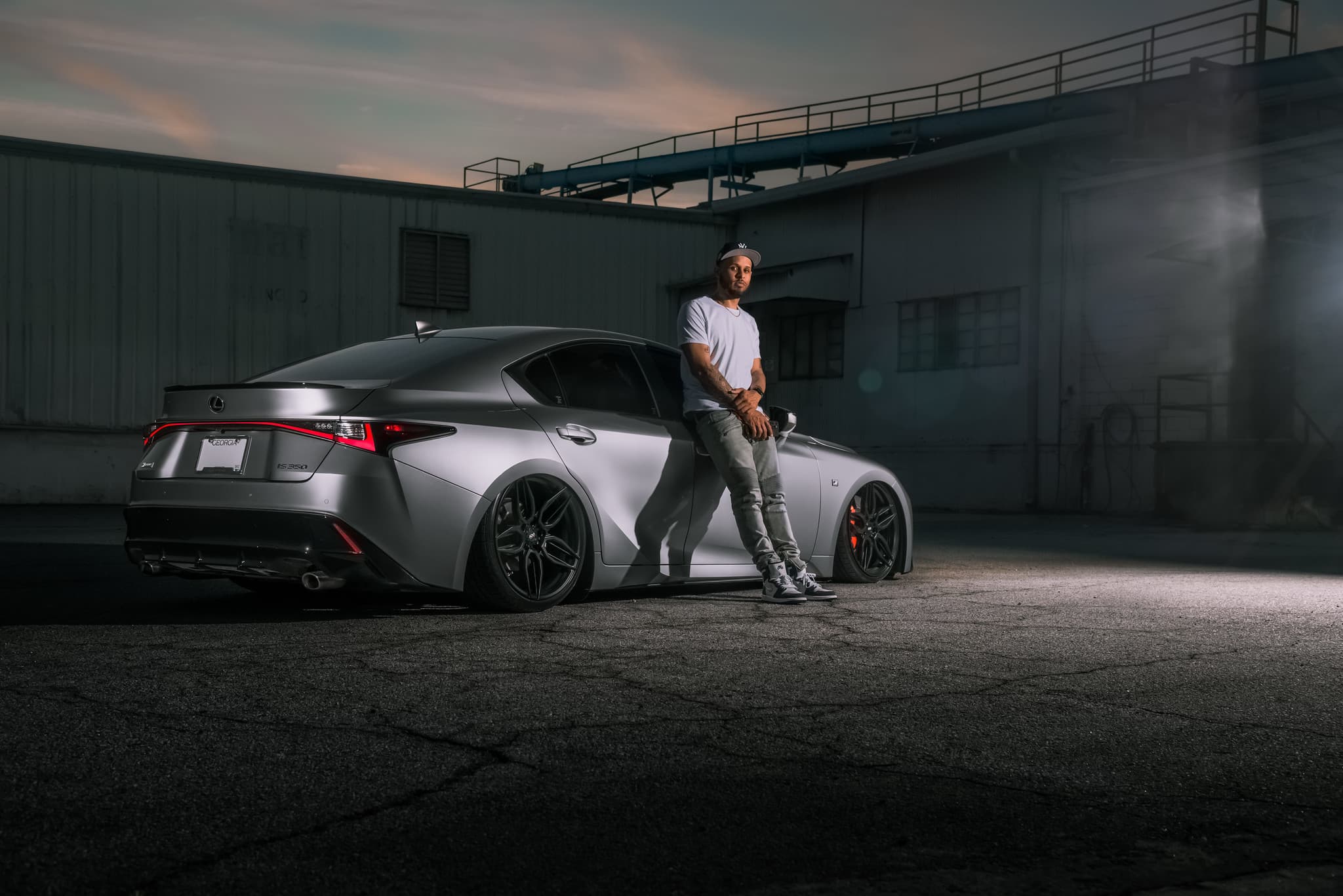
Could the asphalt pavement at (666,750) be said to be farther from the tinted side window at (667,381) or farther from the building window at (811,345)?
the building window at (811,345)

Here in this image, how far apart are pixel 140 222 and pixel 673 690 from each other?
18.0m

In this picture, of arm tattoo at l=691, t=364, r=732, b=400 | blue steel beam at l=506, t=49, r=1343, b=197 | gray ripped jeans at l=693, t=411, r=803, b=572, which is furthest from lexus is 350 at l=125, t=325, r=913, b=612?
blue steel beam at l=506, t=49, r=1343, b=197

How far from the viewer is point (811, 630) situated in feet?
19.0

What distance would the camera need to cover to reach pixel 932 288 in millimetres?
22297

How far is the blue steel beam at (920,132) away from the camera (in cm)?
2044

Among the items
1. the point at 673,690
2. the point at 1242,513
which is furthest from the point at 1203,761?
the point at 1242,513

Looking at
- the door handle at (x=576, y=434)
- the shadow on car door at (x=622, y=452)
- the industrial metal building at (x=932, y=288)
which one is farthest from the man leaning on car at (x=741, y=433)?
the industrial metal building at (x=932, y=288)

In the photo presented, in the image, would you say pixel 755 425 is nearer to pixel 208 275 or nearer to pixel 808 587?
pixel 808 587

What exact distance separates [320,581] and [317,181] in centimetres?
1726

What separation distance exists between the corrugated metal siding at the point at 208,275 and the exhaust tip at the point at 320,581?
621 inches

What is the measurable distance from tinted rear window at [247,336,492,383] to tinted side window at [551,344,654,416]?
0.41m

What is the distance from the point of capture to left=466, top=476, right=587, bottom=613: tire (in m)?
5.95

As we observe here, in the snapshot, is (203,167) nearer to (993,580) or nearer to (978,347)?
(978,347)

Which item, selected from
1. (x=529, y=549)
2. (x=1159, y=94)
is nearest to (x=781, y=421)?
(x=529, y=549)
